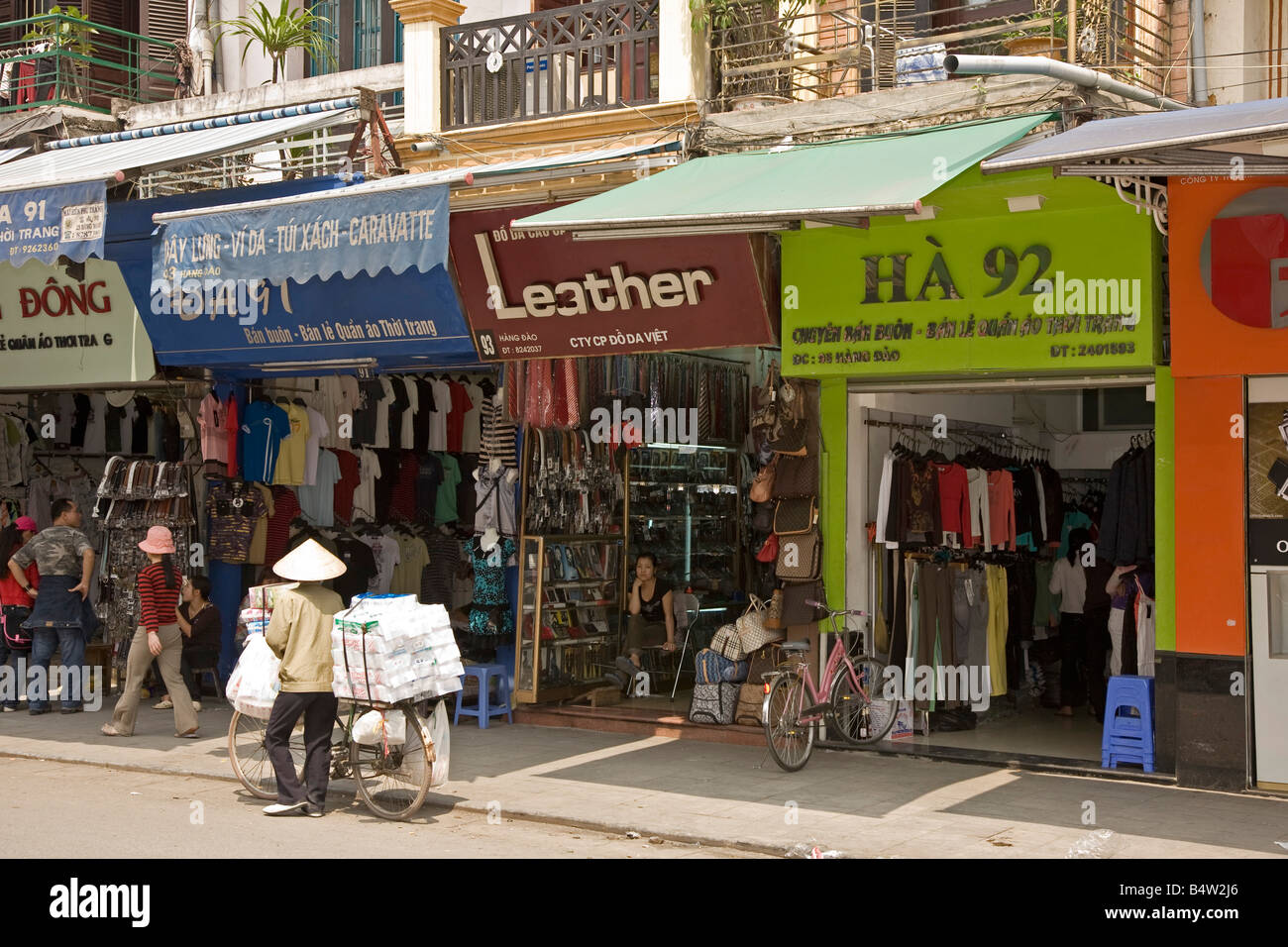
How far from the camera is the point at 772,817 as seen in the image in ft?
29.9

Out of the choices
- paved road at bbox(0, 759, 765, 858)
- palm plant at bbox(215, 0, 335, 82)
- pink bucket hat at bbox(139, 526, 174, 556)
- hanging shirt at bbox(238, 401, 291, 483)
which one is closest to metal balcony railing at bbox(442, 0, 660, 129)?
hanging shirt at bbox(238, 401, 291, 483)

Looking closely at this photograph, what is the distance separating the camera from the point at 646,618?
1390cm

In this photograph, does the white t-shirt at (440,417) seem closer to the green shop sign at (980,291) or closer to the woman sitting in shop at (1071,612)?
the green shop sign at (980,291)

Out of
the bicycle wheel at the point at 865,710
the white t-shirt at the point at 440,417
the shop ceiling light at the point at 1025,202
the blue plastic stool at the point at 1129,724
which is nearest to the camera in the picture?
the shop ceiling light at the point at 1025,202

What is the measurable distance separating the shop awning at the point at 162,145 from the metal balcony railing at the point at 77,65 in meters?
3.00

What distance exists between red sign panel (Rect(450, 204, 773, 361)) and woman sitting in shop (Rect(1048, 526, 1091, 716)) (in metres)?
3.80

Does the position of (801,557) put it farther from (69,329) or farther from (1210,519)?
(69,329)

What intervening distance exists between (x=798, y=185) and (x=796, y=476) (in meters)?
3.15

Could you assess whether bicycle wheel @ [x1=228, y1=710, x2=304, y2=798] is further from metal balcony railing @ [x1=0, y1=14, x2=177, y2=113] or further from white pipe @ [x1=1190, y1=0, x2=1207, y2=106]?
metal balcony railing @ [x1=0, y1=14, x2=177, y2=113]

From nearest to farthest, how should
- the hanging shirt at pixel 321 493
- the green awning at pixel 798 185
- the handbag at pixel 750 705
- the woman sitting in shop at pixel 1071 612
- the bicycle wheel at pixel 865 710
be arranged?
the green awning at pixel 798 185 < the bicycle wheel at pixel 865 710 < the handbag at pixel 750 705 < the woman sitting in shop at pixel 1071 612 < the hanging shirt at pixel 321 493

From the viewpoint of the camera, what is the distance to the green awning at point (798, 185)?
8.67m

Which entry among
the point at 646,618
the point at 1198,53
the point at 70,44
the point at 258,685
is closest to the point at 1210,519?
the point at 1198,53

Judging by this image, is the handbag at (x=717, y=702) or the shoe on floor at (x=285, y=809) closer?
the shoe on floor at (x=285, y=809)

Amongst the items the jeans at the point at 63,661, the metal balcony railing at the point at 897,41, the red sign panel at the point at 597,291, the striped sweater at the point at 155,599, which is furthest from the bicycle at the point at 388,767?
the metal balcony railing at the point at 897,41
